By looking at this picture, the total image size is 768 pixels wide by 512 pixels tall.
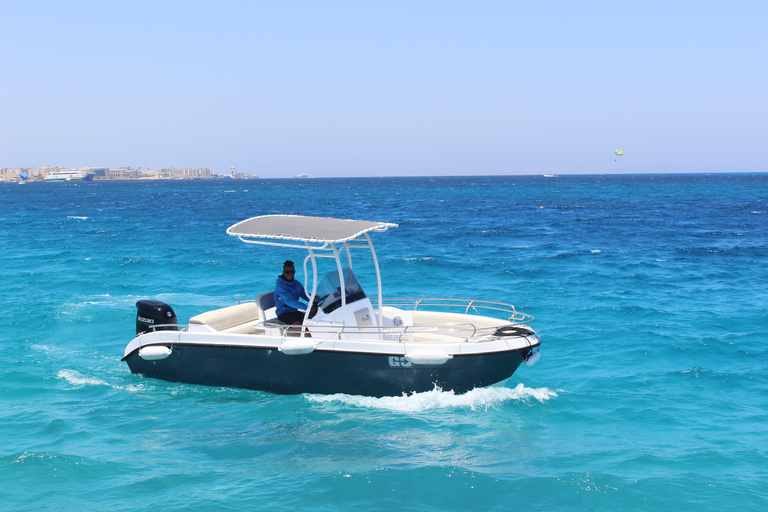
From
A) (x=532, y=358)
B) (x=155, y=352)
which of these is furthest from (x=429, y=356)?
(x=155, y=352)

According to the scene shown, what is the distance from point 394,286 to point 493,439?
13128 millimetres

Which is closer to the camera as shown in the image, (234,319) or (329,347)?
(329,347)

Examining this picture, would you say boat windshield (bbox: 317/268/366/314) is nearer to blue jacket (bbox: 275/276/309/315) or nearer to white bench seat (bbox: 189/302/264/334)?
blue jacket (bbox: 275/276/309/315)

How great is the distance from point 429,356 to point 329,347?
5.19 ft

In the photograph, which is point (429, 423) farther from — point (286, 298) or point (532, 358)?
point (286, 298)

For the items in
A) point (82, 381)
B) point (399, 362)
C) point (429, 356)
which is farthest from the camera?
point (82, 381)

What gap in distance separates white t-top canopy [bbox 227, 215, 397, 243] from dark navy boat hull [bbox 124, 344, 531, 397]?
1.81m

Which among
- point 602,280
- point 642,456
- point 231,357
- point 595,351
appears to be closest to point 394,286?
point 602,280

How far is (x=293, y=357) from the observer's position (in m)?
10.5

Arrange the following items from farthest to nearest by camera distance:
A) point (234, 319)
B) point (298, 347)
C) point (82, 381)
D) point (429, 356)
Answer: point (82, 381)
point (234, 319)
point (298, 347)
point (429, 356)

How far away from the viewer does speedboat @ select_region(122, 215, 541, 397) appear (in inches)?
399

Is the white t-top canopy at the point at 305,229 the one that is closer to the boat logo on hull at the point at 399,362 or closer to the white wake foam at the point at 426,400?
the boat logo on hull at the point at 399,362

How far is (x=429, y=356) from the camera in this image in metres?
9.88

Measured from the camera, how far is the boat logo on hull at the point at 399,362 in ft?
33.0
